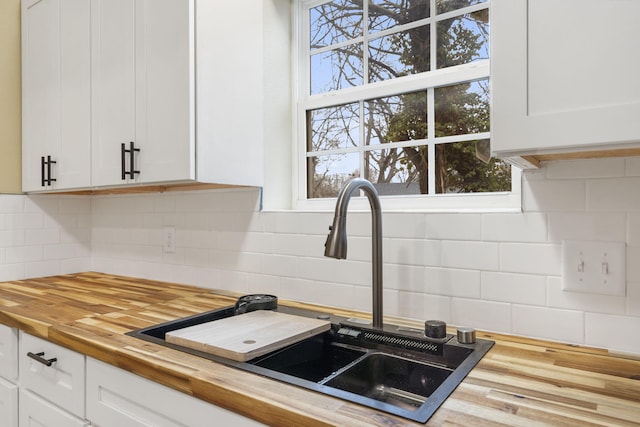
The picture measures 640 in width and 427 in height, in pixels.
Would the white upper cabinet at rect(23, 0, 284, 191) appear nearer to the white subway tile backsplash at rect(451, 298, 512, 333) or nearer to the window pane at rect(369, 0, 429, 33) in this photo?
the window pane at rect(369, 0, 429, 33)

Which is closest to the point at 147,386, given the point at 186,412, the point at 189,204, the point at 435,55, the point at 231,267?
the point at 186,412

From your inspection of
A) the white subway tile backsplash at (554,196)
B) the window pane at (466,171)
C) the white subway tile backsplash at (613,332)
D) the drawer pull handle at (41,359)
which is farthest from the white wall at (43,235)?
the white subway tile backsplash at (613,332)

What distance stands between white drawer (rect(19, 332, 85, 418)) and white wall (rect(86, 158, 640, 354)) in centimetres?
67

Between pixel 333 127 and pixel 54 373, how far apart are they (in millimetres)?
1251

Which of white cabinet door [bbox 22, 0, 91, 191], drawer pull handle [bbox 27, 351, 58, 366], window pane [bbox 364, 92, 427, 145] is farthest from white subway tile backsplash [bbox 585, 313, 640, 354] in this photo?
white cabinet door [bbox 22, 0, 91, 191]

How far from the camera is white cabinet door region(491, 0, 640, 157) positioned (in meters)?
0.71

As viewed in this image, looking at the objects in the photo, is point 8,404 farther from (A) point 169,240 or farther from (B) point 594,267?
(B) point 594,267

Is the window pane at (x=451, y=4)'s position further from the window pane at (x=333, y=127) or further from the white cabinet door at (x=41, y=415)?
the white cabinet door at (x=41, y=415)

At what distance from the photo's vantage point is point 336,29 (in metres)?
1.77

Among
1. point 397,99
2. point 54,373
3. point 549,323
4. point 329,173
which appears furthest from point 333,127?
point 54,373

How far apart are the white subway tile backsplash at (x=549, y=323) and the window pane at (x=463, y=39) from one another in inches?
30.9

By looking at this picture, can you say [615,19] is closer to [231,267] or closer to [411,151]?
[411,151]

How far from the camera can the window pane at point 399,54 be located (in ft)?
5.00

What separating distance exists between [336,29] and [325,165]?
0.55m
